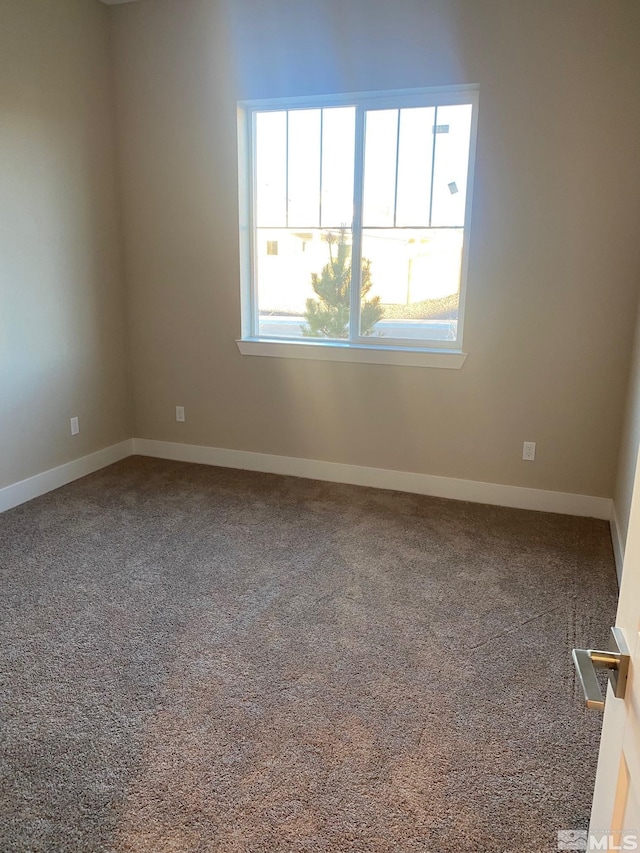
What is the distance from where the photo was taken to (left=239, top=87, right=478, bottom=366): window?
11.6ft

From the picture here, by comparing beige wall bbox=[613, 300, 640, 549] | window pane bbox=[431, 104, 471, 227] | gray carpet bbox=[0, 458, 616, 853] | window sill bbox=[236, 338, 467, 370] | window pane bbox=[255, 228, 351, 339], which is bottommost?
gray carpet bbox=[0, 458, 616, 853]

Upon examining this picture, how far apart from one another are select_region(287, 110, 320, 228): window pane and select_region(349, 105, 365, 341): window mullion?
0.87ft

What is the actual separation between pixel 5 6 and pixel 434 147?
241 cm

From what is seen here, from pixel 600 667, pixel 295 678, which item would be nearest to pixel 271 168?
pixel 295 678

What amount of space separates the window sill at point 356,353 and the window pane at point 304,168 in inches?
30.8

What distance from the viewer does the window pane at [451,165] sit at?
343 cm

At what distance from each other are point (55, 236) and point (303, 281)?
1.54 meters

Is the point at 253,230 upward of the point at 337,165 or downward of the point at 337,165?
downward

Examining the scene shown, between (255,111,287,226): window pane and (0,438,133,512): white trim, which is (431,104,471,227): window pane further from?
(0,438,133,512): white trim

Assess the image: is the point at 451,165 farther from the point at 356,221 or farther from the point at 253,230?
the point at 253,230

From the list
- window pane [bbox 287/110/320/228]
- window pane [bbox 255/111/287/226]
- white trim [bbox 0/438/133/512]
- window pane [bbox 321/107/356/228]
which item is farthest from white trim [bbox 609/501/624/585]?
white trim [bbox 0/438/133/512]

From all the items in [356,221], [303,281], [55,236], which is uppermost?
[356,221]

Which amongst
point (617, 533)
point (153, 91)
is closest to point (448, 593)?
point (617, 533)

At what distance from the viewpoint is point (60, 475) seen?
3902mm
